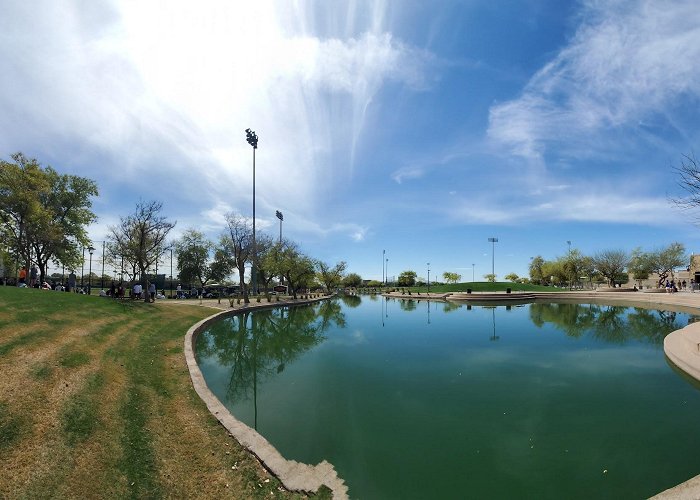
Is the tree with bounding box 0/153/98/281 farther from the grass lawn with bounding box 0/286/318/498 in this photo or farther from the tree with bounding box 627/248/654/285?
the tree with bounding box 627/248/654/285

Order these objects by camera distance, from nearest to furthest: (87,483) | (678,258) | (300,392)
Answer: (87,483), (300,392), (678,258)

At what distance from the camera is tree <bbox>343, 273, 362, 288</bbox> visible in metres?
115

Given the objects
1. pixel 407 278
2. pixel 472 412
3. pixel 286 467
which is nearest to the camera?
pixel 286 467

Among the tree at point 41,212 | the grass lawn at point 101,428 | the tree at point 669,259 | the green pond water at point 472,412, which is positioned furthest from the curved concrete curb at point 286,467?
the tree at point 669,259

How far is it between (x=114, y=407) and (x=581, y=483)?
9.23 m

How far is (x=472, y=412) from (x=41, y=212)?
31.5 metres

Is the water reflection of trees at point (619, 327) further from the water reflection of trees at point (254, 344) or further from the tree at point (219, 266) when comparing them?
the tree at point (219, 266)

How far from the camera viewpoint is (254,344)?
696 inches

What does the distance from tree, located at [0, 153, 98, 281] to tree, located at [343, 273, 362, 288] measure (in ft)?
272

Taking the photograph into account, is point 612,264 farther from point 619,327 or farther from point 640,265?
point 619,327

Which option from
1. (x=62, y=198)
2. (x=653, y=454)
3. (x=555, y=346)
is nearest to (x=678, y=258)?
(x=555, y=346)

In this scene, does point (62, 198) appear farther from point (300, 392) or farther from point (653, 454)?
point (653, 454)

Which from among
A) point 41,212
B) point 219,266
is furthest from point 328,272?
point 41,212

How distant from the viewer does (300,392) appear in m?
10.4
